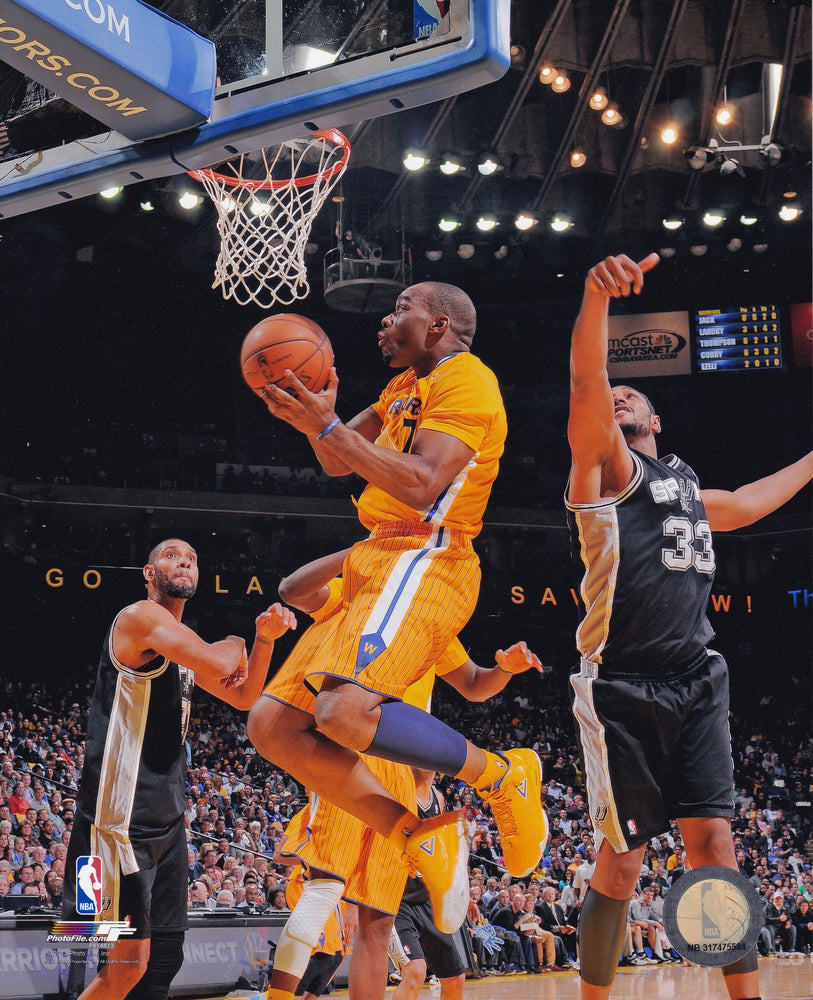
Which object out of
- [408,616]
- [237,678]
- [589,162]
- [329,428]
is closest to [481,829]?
[237,678]

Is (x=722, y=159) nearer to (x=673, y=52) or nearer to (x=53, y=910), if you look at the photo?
(x=673, y=52)

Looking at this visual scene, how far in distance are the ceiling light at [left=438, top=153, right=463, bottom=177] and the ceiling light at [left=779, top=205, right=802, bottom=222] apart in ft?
18.4

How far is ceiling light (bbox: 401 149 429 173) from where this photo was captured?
16016mm

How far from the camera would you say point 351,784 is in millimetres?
4051

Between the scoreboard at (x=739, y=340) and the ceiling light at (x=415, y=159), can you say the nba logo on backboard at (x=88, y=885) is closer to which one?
the ceiling light at (x=415, y=159)

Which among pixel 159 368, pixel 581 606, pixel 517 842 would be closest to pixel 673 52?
pixel 159 368

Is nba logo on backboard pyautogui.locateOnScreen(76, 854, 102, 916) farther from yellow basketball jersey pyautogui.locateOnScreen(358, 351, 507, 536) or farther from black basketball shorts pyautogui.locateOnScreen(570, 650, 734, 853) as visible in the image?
black basketball shorts pyautogui.locateOnScreen(570, 650, 734, 853)

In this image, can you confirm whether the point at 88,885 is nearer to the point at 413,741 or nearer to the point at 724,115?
the point at 413,741

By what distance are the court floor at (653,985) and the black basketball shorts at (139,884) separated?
2819 mm

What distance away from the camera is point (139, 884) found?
4801mm

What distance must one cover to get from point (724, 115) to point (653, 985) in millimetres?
12109

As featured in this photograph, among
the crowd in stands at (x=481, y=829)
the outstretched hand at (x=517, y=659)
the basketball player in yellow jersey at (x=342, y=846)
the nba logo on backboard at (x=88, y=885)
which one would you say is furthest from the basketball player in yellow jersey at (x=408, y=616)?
the crowd in stands at (x=481, y=829)

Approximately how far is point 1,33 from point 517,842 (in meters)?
3.55

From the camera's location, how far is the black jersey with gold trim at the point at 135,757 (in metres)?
4.88
